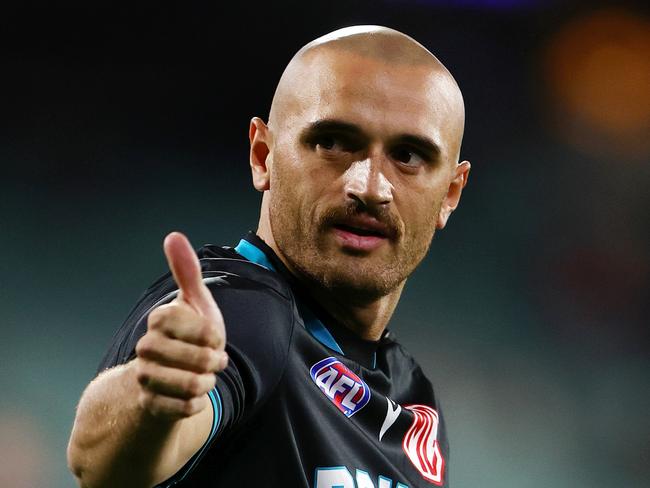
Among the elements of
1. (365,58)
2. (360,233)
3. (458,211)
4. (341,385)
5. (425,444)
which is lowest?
(425,444)

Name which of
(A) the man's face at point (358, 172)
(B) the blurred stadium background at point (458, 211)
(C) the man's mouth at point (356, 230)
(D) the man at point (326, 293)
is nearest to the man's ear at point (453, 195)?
(D) the man at point (326, 293)

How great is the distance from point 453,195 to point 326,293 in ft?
1.31

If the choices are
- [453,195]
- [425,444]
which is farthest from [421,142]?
[425,444]

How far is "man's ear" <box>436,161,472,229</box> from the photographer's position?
5.32 ft

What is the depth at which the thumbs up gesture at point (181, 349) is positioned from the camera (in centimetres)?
81

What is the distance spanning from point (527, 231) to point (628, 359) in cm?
72

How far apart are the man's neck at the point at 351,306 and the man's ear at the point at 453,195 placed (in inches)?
6.1

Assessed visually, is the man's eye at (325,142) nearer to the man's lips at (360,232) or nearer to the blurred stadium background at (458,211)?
the man's lips at (360,232)

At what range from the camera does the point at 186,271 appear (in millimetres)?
827

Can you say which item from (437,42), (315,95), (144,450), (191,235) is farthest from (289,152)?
(437,42)

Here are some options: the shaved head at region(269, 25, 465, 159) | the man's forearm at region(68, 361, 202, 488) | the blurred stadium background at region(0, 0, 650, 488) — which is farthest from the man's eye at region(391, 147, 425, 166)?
the blurred stadium background at region(0, 0, 650, 488)

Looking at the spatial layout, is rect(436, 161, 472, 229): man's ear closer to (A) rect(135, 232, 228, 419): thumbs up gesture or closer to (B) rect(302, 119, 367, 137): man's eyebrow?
(B) rect(302, 119, 367, 137): man's eyebrow

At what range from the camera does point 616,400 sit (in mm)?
3873

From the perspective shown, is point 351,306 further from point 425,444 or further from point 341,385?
point 425,444
